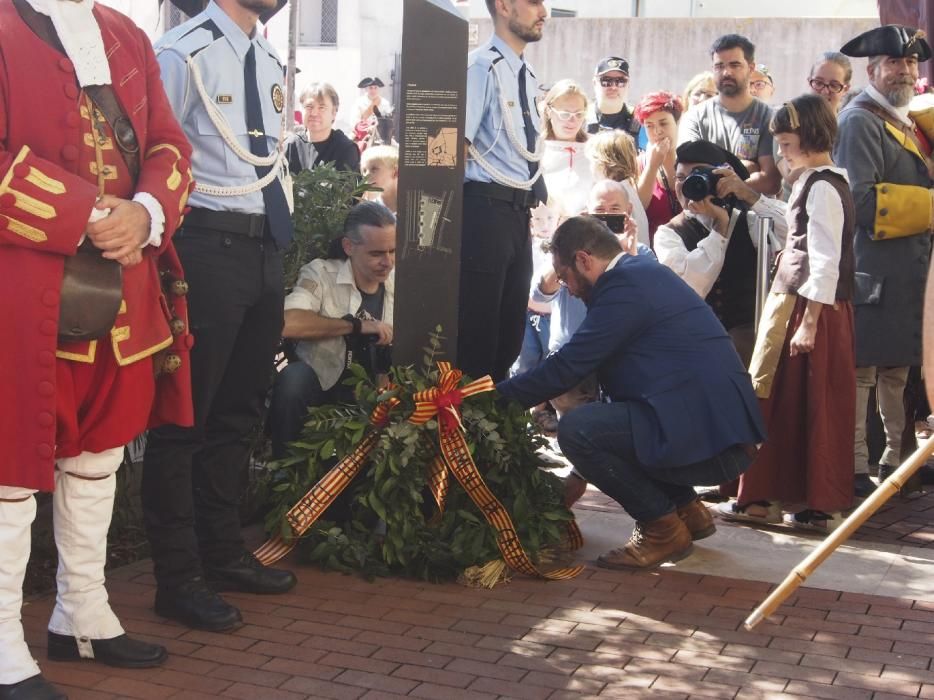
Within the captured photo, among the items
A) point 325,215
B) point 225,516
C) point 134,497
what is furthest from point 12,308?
point 325,215

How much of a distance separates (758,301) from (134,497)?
2.95m

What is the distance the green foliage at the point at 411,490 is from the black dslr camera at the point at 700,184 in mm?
1705

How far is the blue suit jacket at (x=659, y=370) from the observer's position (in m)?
5.15

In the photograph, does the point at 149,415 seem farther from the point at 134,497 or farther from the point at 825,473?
the point at 825,473

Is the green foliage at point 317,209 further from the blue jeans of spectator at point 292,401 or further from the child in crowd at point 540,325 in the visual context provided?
the child in crowd at point 540,325

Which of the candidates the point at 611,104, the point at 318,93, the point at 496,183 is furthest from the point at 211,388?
the point at 611,104

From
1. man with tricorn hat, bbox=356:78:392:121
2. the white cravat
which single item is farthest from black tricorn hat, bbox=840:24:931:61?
man with tricorn hat, bbox=356:78:392:121

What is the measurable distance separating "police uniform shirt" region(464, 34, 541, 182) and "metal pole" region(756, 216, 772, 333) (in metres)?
1.26

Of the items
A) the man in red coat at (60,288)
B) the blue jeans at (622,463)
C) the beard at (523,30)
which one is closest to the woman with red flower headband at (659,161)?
the beard at (523,30)

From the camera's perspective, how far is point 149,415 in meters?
4.05

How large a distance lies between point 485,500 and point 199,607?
1184mm

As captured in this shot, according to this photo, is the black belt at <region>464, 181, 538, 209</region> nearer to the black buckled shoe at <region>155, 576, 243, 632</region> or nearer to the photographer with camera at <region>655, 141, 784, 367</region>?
the photographer with camera at <region>655, 141, 784, 367</region>

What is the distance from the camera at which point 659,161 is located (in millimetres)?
7664

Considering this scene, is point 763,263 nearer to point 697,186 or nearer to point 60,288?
point 697,186
